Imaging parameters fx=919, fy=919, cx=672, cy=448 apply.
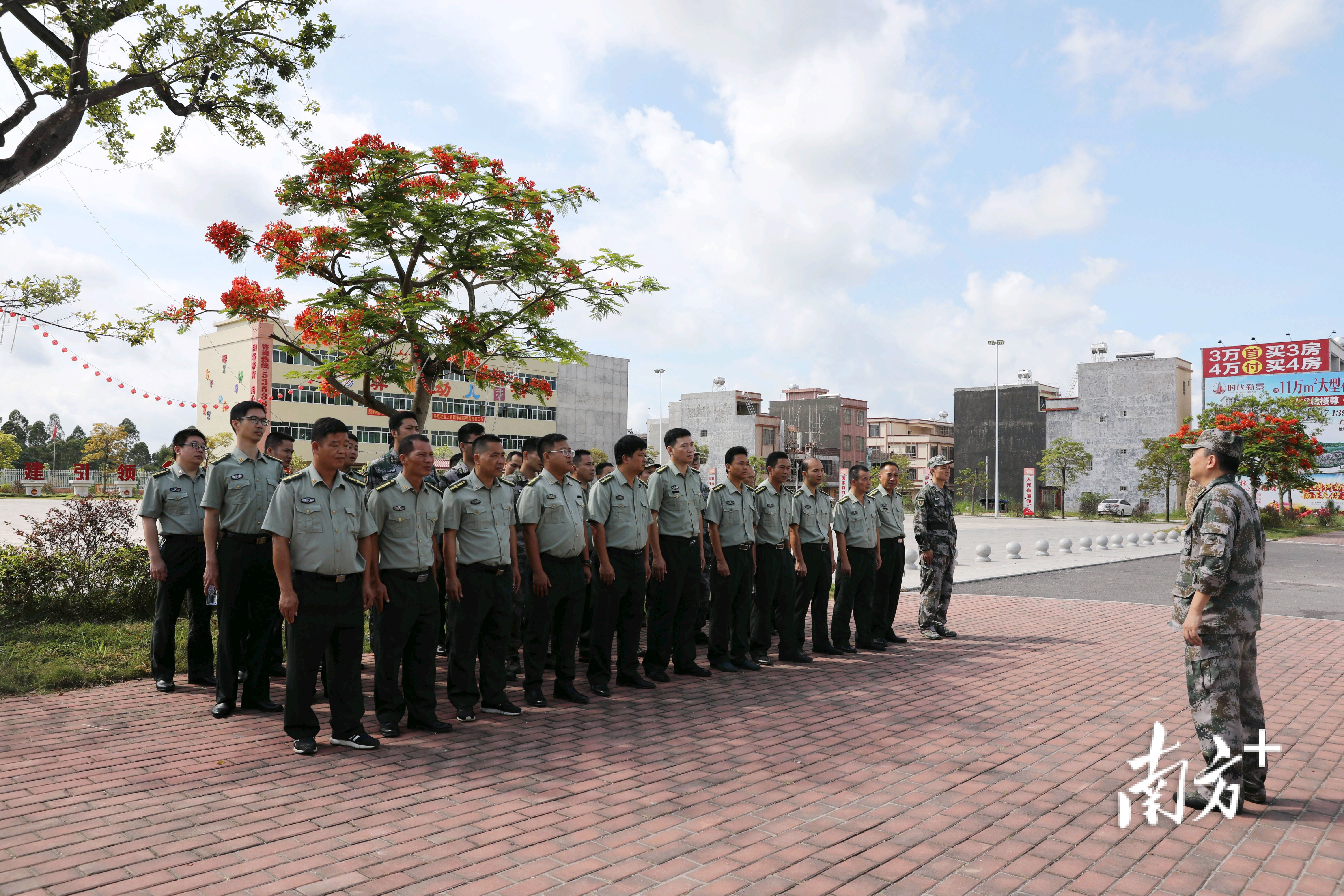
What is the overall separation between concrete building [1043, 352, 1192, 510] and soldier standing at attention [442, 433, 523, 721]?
183 ft

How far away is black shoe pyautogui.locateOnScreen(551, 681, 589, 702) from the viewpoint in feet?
19.8

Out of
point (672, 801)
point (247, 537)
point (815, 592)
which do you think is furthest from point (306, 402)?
point (672, 801)

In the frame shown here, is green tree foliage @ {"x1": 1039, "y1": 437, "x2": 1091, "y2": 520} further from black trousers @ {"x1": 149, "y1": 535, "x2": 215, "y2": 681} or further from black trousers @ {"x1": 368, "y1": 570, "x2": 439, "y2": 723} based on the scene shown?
black trousers @ {"x1": 368, "y1": 570, "x2": 439, "y2": 723}

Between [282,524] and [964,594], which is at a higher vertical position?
[282,524]

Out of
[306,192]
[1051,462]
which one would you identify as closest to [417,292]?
[306,192]

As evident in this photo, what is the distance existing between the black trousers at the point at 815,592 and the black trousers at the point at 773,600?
3.3 inches

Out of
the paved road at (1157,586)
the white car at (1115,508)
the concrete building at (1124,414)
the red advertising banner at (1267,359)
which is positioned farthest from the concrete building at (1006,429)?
→ the paved road at (1157,586)

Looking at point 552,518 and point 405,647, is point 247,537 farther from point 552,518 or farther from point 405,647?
point 552,518

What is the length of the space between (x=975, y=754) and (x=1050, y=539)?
1009 inches

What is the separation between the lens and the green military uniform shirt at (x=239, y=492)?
18.5 feet

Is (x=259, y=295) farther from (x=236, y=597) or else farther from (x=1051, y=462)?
(x=1051, y=462)

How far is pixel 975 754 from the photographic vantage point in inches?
196

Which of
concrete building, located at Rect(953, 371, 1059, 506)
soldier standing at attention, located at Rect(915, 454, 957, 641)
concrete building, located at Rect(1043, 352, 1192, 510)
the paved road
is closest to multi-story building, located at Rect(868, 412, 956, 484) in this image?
concrete building, located at Rect(953, 371, 1059, 506)

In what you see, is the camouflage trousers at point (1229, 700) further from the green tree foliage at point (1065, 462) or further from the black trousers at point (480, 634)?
the green tree foliage at point (1065, 462)
